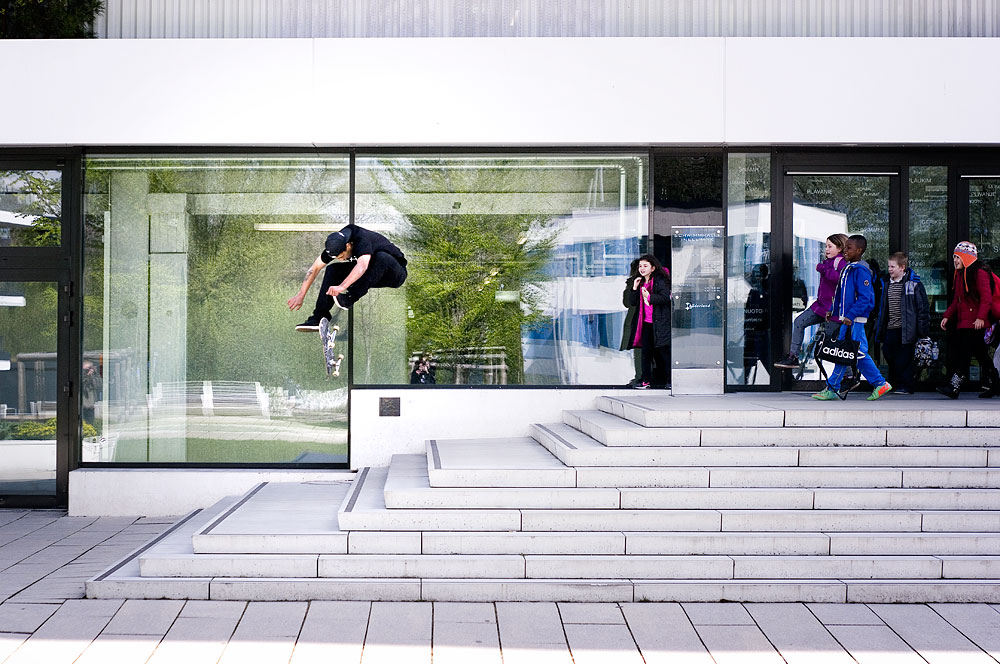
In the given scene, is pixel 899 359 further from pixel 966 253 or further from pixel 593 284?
pixel 593 284

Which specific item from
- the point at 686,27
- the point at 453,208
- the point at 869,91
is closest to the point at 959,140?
the point at 869,91

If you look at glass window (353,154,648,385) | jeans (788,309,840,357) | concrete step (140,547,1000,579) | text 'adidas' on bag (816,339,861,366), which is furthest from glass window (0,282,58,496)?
text 'adidas' on bag (816,339,861,366)

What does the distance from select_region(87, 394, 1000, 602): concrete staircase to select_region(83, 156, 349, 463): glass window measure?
6.20 ft

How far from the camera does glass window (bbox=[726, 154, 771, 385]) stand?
9.62 m

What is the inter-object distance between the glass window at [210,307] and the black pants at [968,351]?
6.00 meters

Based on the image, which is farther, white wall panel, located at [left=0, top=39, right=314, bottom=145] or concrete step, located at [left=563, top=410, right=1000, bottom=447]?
white wall panel, located at [left=0, top=39, right=314, bottom=145]

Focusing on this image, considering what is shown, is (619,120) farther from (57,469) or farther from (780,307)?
(57,469)

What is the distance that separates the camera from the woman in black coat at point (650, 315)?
31.0 ft

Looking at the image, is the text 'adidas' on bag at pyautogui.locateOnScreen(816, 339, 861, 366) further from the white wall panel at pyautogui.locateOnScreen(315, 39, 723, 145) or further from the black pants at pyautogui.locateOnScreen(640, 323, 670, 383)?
the white wall panel at pyautogui.locateOnScreen(315, 39, 723, 145)

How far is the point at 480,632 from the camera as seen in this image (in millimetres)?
5453

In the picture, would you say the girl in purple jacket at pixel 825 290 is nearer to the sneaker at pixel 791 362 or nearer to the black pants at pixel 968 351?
the sneaker at pixel 791 362

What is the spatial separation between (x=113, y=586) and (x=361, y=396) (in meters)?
3.54

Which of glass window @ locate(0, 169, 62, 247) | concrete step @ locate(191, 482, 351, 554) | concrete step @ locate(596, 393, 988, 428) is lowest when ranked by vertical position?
concrete step @ locate(191, 482, 351, 554)

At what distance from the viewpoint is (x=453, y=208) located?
952cm
